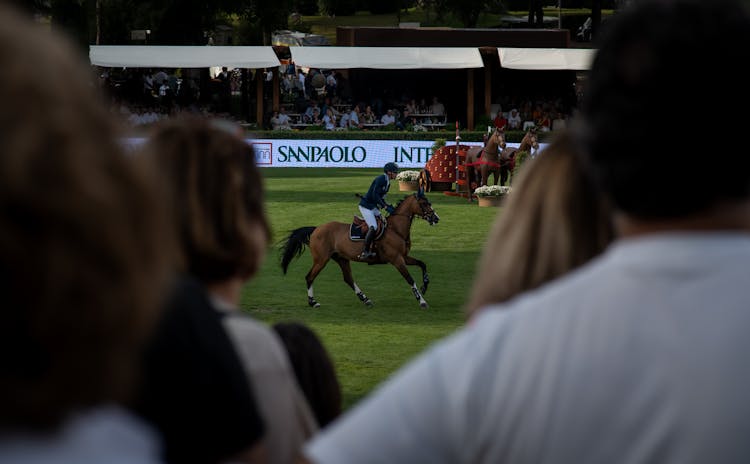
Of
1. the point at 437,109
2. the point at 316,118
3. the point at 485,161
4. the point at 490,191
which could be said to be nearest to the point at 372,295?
the point at 490,191

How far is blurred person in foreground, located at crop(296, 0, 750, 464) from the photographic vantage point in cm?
163

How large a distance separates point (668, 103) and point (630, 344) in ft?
1.20

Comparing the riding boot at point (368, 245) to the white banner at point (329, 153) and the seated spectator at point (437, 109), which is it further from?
the seated spectator at point (437, 109)

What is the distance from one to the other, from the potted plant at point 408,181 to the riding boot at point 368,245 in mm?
14293

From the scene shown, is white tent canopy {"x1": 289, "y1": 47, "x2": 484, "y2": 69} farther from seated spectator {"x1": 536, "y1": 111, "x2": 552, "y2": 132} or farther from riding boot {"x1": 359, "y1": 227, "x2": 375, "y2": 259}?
riding boot {"x1": 359, "y1": 227, "x2": 375, "y2": 259}

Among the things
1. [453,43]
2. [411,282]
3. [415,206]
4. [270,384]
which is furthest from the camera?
[453,43]

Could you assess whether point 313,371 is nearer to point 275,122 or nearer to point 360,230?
point 360,230

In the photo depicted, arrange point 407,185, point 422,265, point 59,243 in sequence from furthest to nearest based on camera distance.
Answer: point 407,185 < point 422,265 < point 59,243

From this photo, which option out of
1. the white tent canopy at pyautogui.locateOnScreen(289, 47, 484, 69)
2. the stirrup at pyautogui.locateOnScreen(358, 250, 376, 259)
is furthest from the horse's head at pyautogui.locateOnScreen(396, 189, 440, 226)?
the white tent canopy at pyautogui.locateOnScreen(289, 47, 484, 69)

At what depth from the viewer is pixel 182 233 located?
2785 millimetres

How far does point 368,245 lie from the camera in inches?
571

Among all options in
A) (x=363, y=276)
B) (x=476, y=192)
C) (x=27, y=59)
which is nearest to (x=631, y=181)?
(x=27, y=59)

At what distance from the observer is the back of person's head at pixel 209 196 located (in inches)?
109

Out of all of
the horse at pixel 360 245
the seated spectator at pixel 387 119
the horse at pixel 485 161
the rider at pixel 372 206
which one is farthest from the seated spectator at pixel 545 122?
the rider at pixel 372 206
